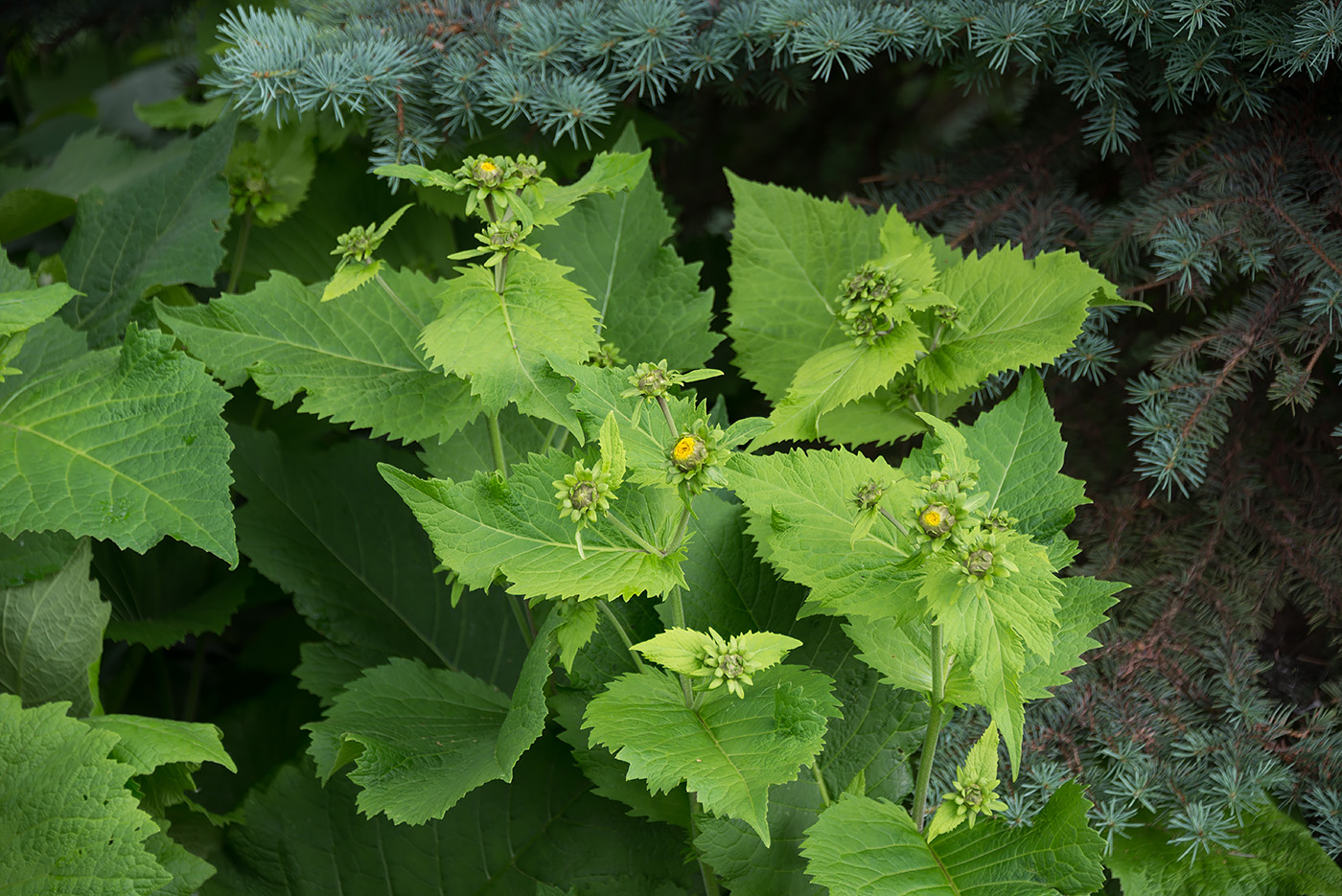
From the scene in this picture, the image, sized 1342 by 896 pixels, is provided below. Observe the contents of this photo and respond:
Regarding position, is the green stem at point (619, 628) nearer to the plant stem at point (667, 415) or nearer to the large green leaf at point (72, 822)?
the plant stem at point (667, 415)

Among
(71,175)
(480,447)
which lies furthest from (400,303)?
(71,175)

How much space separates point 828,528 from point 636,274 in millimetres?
359

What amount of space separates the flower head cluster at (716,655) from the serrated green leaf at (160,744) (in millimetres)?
330

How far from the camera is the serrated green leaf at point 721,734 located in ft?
1.83

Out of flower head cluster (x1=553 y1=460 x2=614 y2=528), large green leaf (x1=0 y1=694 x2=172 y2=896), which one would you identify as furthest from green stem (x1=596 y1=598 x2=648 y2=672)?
large green leaf (x1=0 y1=694 x2=172 y2=896)

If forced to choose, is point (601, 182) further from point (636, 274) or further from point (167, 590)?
point (167, 590)

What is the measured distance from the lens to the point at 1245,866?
0.75 metres

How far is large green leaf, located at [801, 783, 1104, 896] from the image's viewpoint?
0.60 m

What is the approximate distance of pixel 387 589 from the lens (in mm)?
981

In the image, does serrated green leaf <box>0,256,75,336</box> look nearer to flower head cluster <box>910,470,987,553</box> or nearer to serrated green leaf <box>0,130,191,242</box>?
serrated green leaf <box>0,130,191,242</box>

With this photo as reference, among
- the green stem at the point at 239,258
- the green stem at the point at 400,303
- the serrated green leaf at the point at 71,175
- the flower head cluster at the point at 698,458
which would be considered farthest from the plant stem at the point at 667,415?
the serrated green leaf at the point at 71,175

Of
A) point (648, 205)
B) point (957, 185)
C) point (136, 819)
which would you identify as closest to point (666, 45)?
point (648, 205)

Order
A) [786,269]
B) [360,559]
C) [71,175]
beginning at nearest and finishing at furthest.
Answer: [786,269], [360,559], [71,175]

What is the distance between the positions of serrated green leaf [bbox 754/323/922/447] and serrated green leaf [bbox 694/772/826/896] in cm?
28
